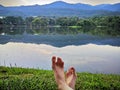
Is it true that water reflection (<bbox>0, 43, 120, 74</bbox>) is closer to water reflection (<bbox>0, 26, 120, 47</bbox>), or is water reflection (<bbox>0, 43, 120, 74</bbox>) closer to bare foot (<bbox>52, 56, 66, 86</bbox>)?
water reflection (<bbox>0, 26, 120, 47</bbox>)

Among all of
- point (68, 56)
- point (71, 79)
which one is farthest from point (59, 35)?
point (71, 79)

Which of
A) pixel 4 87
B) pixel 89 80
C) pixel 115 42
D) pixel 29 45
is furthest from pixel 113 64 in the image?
pixel 4 87

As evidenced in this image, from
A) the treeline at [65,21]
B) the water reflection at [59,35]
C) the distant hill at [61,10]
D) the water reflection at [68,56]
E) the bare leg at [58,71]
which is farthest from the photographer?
the water reflection at [59,35]

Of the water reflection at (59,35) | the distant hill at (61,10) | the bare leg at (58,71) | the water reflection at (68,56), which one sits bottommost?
the water reflection at (68,56)

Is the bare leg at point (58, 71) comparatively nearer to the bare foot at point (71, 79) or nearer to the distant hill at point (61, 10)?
the bare foot at point (71, 79)

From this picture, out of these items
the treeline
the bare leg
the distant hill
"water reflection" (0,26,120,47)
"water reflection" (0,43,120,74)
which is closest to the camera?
the bare leg

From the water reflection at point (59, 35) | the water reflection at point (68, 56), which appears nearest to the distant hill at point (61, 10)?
the water reflection at point (59, 35)

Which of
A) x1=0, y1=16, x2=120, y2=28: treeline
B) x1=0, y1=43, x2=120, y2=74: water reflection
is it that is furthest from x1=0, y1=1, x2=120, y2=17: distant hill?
x1=0, y1=43, x2=120, y2=74: water reflection

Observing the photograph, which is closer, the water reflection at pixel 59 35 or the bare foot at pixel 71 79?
the bare foot at pixel 71 79
